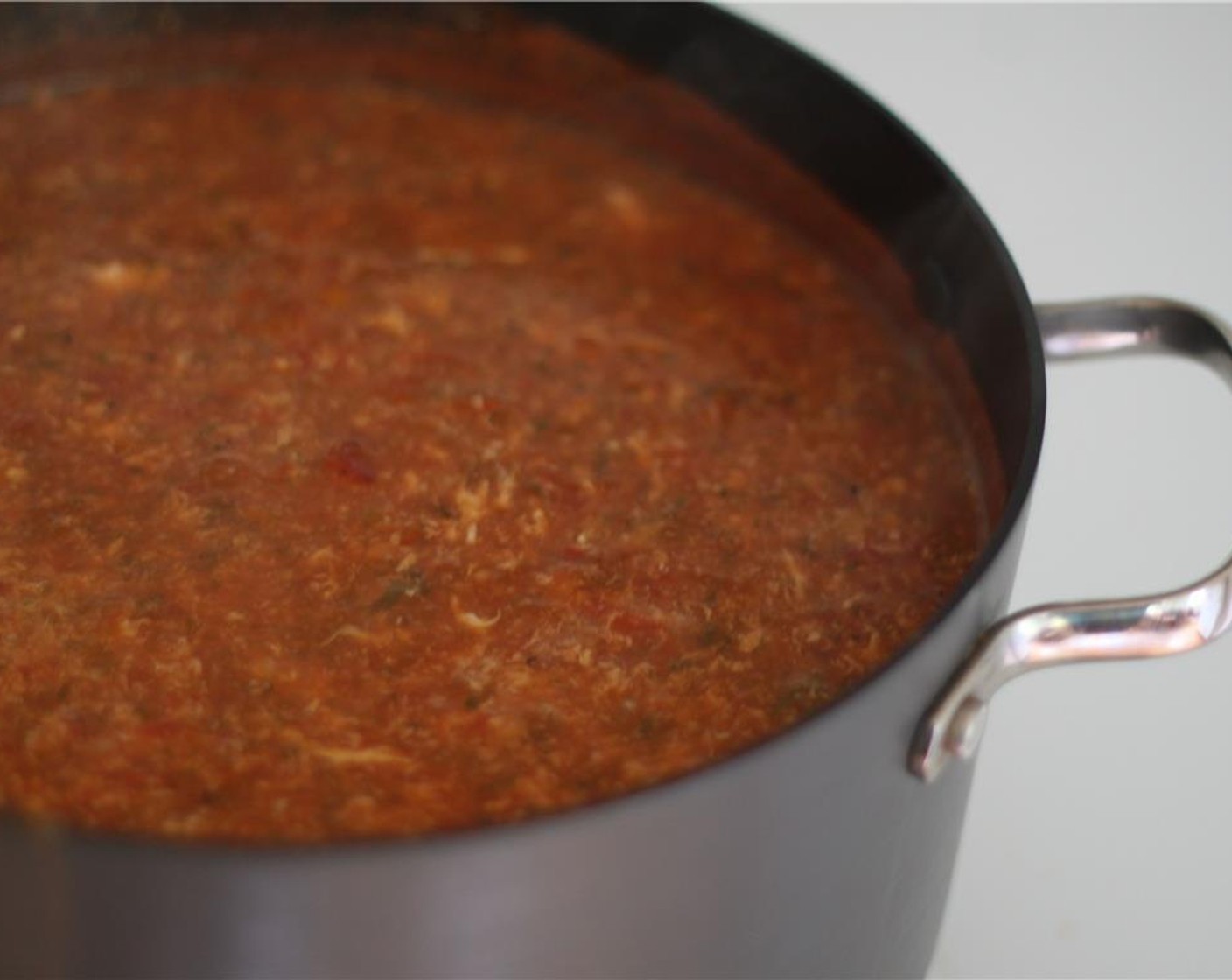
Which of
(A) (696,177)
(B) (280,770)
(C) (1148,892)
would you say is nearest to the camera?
(B) (280,770)

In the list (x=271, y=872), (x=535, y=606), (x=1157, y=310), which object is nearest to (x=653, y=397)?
(x=535, y=606)

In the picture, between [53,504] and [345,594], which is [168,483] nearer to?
[53,504]

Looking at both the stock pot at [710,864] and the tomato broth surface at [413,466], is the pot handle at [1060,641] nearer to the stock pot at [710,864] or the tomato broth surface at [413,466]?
the stock pot at [710,864]

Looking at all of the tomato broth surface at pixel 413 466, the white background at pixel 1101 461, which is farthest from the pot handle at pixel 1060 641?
the white background at pixel 1101 461

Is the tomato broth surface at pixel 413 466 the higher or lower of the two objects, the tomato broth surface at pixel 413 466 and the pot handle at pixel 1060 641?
the lower

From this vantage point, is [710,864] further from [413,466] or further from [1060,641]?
[413,466]

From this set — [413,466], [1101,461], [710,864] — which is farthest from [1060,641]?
[1101,461]
